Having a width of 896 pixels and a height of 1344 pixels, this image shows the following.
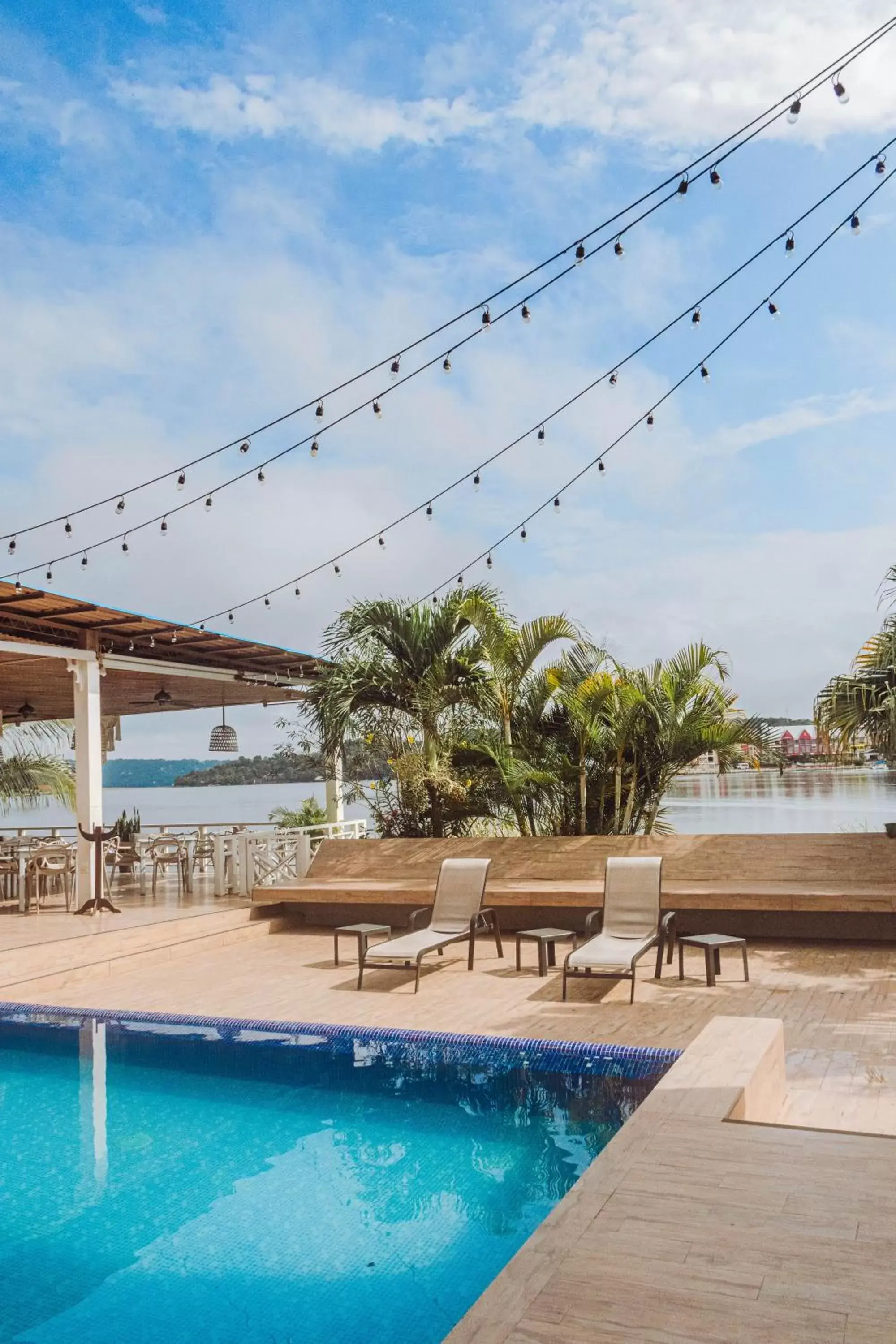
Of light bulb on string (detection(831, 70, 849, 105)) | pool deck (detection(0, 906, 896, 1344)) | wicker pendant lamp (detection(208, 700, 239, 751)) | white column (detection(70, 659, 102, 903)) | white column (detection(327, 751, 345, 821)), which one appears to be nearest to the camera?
pool deck (detection(0, 906, 896, 1344))

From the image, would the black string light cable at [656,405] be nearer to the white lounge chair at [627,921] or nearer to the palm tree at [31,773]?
the white lounge chair at [627,921]

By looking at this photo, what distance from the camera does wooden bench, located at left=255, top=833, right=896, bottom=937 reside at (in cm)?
933

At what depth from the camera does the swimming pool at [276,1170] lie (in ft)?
12.4

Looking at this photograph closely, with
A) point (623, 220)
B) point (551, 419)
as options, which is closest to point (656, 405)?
point (551, 419)

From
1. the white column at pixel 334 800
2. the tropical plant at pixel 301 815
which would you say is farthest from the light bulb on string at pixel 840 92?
the tropical plant at pixel 301 815

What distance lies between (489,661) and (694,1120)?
7.71 meters

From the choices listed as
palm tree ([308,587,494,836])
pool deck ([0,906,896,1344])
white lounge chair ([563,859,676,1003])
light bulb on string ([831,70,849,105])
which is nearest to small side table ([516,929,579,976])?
pool deck ([0,906,896,1344])

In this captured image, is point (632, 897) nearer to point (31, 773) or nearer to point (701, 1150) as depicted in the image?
point (701, 1150)

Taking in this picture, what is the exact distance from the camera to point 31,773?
632 inches

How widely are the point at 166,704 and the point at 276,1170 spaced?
13.2 metres

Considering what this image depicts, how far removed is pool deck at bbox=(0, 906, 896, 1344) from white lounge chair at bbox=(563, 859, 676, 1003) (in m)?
0.27

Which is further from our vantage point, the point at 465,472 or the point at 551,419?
the point at 465,472

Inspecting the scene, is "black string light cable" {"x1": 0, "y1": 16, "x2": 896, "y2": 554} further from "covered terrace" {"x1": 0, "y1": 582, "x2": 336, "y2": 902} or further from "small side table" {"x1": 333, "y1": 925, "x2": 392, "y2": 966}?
"small side table" {"x1": 333, "y1": 925, "x2": 392, "y2": 966}

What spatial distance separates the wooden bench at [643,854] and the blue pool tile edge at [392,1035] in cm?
334
